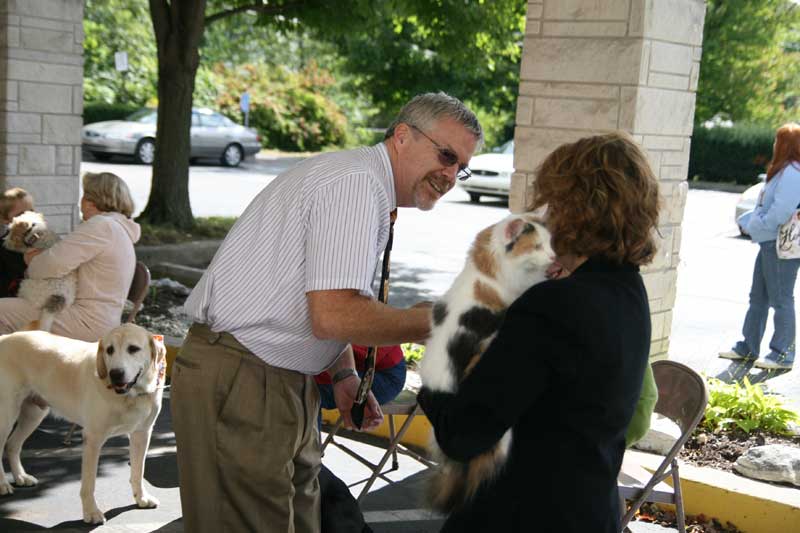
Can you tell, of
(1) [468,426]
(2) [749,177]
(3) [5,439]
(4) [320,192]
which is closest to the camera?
(1) [468,426]

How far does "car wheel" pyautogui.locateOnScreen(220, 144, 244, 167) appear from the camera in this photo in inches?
1157

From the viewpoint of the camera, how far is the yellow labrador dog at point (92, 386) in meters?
4.60

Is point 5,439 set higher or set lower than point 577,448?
lower

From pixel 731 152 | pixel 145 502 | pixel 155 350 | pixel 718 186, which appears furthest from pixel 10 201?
pixel 731 152

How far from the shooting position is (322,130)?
39031mm

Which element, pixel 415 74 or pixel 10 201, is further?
pixel 415 74

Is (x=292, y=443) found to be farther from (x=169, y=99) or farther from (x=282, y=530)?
(x=169, y=99)

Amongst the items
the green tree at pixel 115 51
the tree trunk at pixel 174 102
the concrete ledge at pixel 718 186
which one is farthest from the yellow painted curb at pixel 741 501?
the green tree at pixel 115 51

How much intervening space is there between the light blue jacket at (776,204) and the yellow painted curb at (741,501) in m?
3.59

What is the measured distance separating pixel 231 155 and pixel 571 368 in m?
28.2

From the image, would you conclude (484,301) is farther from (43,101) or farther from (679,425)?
(43,101)

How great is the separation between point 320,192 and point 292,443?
792 millimetres

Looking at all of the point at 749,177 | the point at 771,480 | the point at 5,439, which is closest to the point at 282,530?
the point at 5,439

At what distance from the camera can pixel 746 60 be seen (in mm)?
34750
